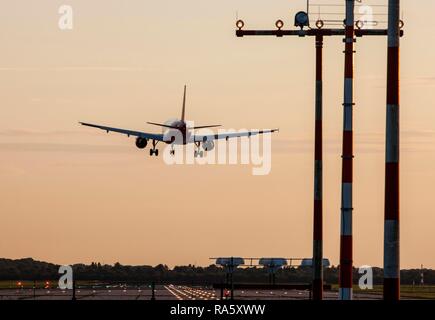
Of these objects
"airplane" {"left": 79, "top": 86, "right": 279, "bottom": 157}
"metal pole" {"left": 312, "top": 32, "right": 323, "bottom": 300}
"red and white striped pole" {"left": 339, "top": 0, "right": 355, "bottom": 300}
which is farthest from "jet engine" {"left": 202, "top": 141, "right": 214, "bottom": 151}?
"red and white striped pole" {"left": 339, "top": 0, "right": 355, "bottom": 300}

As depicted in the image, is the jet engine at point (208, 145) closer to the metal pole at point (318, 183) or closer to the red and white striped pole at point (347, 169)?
the metal pole at point (318, 183)

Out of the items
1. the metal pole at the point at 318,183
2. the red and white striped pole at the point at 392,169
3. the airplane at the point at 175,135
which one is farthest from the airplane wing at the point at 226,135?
the red and white striped pole at the point at 392,169

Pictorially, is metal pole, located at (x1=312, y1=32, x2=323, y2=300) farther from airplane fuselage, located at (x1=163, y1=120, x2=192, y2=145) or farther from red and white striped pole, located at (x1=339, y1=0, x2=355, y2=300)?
airplane fuselage, located at (x1=163, y1=120, x2=192, y2=145)

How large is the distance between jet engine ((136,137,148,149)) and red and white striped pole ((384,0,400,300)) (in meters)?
81.0

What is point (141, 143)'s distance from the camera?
11462 cm

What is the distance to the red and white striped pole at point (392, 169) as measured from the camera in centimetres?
3225

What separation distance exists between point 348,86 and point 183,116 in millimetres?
84170

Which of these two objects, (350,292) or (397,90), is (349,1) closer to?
(350,292)

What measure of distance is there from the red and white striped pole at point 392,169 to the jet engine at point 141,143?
81028 mm

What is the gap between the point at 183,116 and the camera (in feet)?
454

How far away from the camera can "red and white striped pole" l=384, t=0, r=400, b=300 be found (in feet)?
106

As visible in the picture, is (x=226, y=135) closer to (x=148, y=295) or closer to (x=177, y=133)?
(x=177, y=133)
